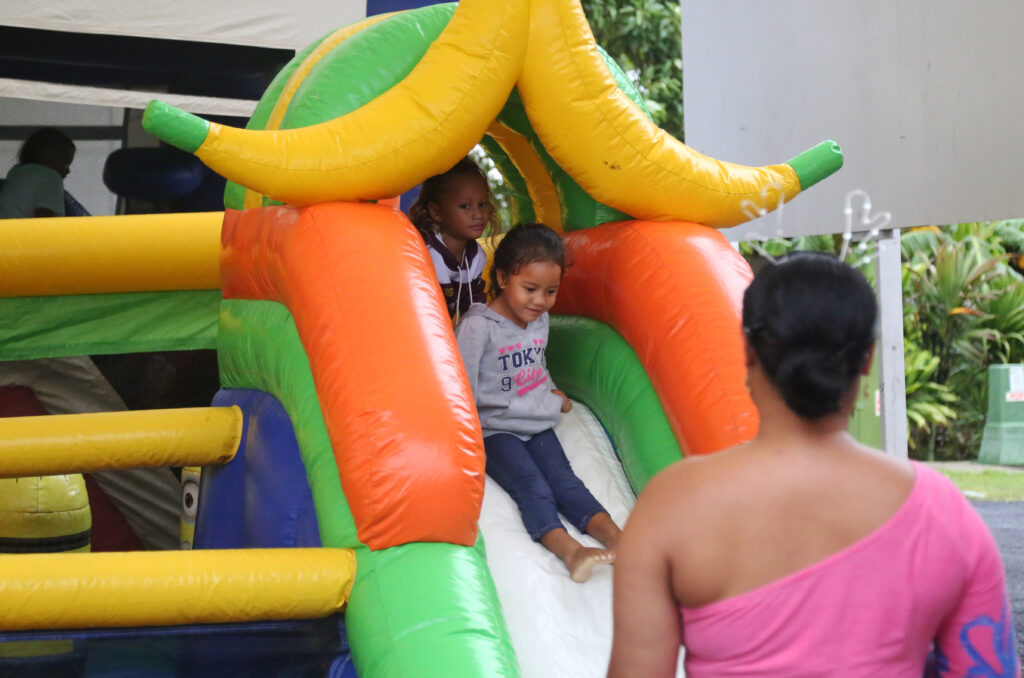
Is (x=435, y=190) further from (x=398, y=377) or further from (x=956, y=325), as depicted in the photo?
(x=956, y=325)

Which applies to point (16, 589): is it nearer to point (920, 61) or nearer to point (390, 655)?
A: point (390, 655)

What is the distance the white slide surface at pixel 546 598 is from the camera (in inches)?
76.5

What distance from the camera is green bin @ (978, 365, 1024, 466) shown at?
26.2 ft

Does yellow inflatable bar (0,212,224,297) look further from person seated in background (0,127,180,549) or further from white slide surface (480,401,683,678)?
white slide surface (480,401,683,678)

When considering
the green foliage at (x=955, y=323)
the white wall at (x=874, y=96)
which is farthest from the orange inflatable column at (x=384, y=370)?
the green foliage at (x=955, y=323)

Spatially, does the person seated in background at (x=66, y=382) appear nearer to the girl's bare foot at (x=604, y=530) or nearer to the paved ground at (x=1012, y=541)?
the girl's bare foot at (x=604, y=530)

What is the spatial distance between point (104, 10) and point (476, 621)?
3471 millimetres

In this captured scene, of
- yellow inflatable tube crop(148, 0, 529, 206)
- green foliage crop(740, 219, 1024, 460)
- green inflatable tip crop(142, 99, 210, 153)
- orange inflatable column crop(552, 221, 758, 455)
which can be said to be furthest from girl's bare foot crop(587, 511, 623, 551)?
green foliage crop(740, 219, 1024, 460)

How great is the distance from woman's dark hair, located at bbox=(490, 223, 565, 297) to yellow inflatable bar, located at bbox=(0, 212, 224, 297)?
1.27 metres

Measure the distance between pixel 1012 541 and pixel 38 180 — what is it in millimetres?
5220

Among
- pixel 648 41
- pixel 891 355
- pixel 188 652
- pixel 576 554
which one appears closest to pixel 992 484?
pixel 891 355

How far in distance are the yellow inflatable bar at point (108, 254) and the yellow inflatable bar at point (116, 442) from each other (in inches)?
30.0

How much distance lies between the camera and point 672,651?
0.97 m

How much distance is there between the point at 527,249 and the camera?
2.42 meters
